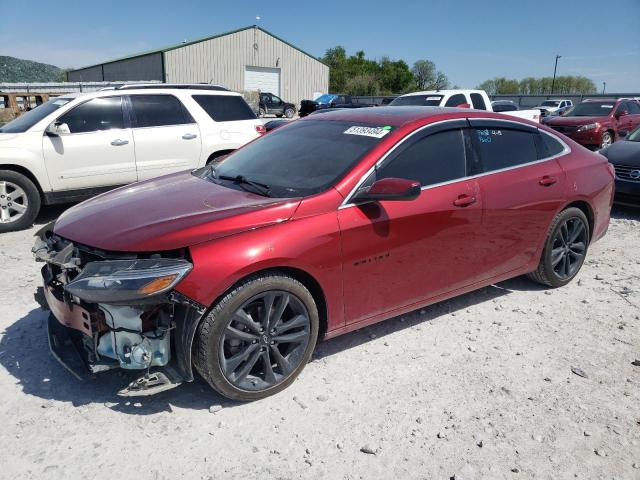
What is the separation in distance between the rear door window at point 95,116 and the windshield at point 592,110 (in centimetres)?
1410

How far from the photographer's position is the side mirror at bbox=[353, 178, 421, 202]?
3064mm

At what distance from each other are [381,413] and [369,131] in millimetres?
1893

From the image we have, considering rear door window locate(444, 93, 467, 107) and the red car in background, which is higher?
rear door window locate(444, 93, 467, 107)

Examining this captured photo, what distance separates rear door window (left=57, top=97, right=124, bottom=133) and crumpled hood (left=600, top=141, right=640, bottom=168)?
24.5ft

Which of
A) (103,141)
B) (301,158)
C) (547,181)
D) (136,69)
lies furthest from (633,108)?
(136,69)

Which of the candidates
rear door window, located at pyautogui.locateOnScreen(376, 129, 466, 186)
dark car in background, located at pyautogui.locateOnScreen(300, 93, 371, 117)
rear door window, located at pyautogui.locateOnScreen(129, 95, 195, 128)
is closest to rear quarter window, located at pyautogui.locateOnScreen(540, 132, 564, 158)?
rear door window, located at pyautogui.locateOnScreen(376, 129, 466, 186)

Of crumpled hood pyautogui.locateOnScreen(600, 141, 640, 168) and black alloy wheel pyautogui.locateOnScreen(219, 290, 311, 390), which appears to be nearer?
black alloy wheel pyautogui.locateOnScreen(219, 290, 311, 390)

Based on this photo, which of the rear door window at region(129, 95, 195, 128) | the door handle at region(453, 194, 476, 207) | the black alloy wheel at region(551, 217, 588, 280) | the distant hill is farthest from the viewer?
the distant hill

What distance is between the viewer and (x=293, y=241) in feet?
9.61

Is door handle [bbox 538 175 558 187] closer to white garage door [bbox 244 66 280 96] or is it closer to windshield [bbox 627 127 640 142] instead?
windshield [bbox 627 127 640 142]

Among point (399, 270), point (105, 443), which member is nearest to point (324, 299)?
point (399, 270)

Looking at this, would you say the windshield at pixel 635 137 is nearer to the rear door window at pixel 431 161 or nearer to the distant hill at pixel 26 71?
the rear door window at pixel 431 161

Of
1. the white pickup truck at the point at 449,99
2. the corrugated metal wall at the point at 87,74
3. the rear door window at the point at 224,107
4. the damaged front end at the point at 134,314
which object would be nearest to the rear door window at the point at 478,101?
the white pickup truck at the point at 449,99

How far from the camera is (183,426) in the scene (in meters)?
2.81
